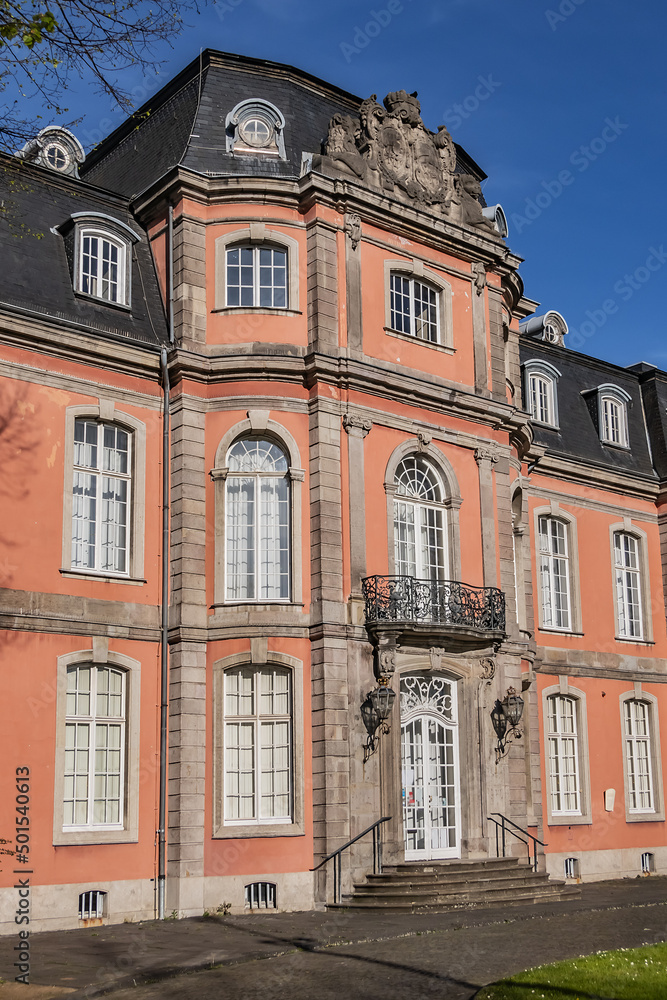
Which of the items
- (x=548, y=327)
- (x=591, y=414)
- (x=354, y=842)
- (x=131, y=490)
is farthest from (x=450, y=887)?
(x=548, y=327)

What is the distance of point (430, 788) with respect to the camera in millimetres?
20469

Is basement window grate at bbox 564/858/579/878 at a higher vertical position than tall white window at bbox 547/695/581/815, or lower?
lower

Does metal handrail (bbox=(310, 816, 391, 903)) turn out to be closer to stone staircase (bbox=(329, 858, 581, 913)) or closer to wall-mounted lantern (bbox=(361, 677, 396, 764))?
stone staircase (bbox=(329, 858, 581, 913))

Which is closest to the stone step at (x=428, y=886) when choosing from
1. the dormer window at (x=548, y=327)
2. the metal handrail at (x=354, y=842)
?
the metal handrail at (x=354, y=842)

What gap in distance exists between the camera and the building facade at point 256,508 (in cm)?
1823

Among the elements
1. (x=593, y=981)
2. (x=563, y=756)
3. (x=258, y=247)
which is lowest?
(x=593, y=981)

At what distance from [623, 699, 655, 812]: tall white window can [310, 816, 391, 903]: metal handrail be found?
34.1 ft

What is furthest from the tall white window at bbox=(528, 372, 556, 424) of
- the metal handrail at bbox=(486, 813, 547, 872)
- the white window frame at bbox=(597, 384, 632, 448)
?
the metal handrail at bbox=(486, 813, 547, 872)

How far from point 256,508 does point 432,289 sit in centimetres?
627

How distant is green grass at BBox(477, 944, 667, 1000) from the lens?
9.96 metres

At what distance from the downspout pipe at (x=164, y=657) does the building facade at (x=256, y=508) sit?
7cm

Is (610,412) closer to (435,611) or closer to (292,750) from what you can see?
(435,611)

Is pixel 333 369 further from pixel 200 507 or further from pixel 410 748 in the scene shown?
pixel 410 748

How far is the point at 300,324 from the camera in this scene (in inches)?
819
